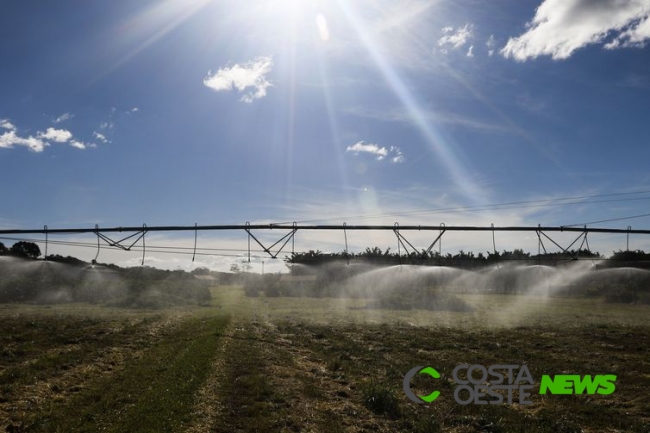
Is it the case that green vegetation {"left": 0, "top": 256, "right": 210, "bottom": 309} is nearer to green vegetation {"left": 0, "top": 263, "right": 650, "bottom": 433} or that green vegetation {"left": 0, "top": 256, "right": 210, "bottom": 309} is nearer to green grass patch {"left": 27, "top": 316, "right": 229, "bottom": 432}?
green vegetation {"left": 0, "top": 263, "right": 650, "bottom": 433}

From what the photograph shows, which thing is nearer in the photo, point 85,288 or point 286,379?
point 286,379

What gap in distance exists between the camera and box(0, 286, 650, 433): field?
42.2ft

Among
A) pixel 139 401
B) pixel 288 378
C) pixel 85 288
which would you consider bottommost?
pixel 288 378

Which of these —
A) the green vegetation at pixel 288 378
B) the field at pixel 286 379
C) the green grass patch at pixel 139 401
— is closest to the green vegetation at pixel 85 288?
the green vegetation at pixel 288 378

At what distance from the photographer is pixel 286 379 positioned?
18.9 m

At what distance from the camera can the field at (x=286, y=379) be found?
507 inches

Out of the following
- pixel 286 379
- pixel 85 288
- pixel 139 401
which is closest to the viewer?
pixel 139 401

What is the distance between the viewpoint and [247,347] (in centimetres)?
2755

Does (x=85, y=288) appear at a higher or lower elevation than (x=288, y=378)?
higher

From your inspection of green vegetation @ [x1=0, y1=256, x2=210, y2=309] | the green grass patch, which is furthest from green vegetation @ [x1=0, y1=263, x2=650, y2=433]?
green vegetation @ [x1=0, y1=256, x2=210, y2=309]

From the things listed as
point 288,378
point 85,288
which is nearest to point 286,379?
point 288,378

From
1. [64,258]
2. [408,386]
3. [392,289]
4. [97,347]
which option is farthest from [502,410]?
[64,258]

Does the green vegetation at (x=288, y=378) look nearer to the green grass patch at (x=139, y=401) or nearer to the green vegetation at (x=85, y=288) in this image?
the green grass patch at (x=139, y=401)

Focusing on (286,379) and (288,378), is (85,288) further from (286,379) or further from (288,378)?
(286,379)
